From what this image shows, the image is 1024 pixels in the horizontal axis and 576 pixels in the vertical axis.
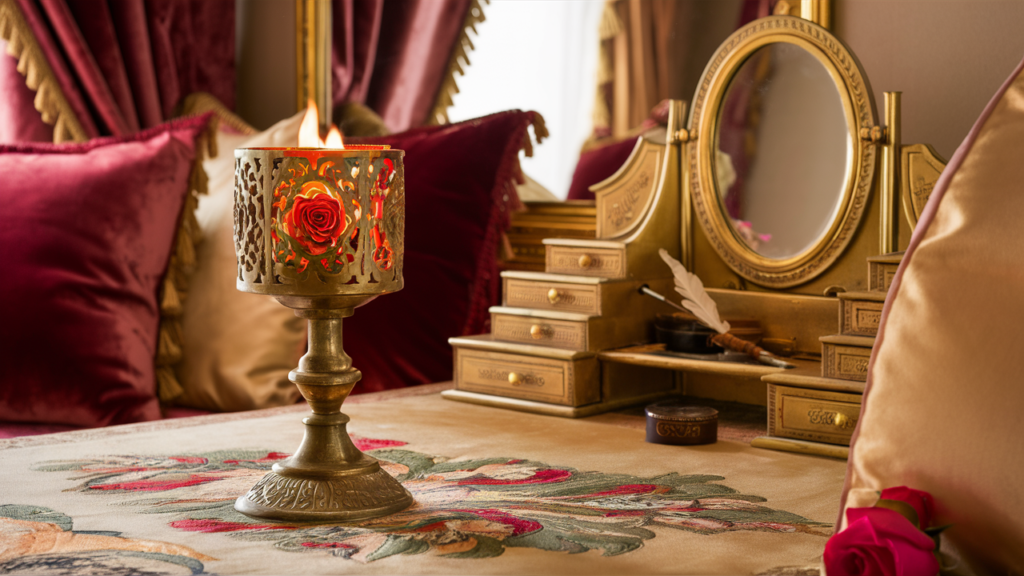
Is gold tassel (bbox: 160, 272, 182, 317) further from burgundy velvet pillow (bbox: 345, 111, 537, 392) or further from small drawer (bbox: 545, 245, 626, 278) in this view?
small drawer (bbox: 545, 245, 626, 278)

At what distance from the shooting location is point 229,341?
1932mm

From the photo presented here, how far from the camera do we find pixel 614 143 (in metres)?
1.95

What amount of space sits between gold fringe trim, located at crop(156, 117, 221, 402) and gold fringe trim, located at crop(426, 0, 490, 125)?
0.56 meters

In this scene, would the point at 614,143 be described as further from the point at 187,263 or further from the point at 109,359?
the point at 109,359

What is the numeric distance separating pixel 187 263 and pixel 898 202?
1254mm

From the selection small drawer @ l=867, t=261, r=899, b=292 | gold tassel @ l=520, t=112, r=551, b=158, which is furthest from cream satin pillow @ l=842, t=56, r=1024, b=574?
gold tassel @ l=520, t=112, r=551, b=158

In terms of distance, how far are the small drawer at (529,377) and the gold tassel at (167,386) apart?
0.57 metres

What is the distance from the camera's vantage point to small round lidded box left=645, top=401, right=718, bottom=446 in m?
1.40

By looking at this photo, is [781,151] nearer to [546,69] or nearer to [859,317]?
[859,317]

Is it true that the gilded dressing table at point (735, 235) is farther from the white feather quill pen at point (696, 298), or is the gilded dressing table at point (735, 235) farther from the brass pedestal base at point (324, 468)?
the brass pedestal base at point (324, 468)

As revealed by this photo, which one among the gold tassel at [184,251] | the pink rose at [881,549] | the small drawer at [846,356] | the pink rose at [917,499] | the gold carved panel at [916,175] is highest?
the gold carved panel at [916,175]

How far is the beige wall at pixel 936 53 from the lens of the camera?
4.96 feet

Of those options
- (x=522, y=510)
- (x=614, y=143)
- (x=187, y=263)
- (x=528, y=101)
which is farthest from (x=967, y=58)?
A: (x=187, y=263)

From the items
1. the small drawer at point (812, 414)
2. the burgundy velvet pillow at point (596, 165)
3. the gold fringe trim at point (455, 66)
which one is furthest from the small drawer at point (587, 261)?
the gold fringe trim at point (455, 66)
